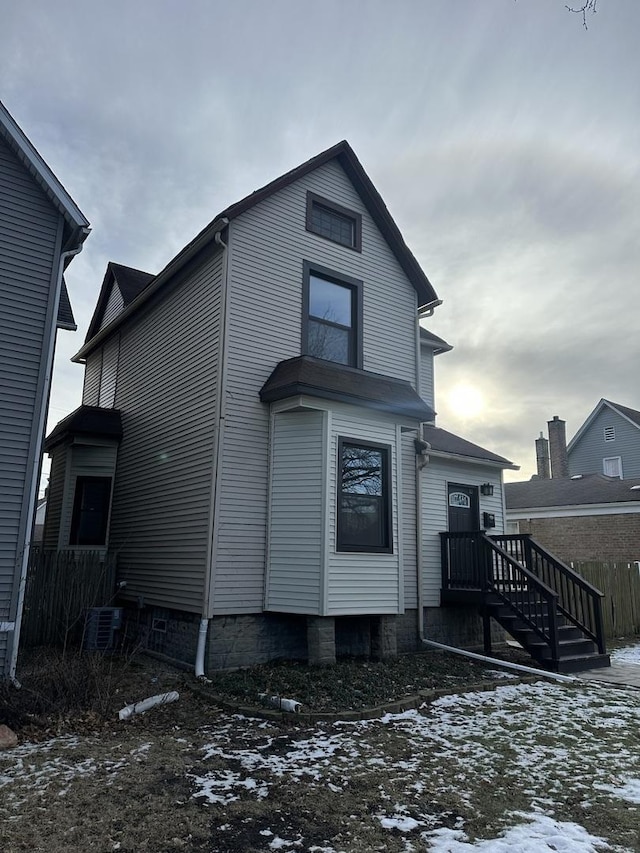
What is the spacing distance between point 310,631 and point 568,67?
7467 mm

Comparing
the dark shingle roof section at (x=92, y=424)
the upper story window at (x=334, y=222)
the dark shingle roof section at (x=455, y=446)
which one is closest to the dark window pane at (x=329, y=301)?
the upper story window at (x=334, y=222)

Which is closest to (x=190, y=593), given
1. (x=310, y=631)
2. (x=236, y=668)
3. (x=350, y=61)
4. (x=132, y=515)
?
(x=236, y=668)

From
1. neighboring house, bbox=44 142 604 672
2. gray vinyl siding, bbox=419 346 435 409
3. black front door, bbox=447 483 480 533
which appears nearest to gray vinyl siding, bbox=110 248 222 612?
neighboring house, bbox=44 142 604 672

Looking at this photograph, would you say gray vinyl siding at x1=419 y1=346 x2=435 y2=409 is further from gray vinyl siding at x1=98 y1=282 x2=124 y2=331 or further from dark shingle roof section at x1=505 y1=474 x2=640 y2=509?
dark shingle roof section at x1=505 y1=474 x2=640 y2=509

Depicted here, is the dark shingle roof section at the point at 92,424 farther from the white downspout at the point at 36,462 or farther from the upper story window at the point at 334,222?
the upper story window at the point at 334,222

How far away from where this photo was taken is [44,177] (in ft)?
25.3

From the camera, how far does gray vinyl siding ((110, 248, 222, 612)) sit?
8750mm

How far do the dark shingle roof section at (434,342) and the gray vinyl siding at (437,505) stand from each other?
287 cm

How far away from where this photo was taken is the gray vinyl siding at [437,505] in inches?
419

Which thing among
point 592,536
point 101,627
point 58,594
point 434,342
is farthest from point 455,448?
point 592,536

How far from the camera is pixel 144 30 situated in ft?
26.4

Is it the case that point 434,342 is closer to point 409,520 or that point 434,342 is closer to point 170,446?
point 409,520

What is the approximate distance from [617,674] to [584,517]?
14.0 meters

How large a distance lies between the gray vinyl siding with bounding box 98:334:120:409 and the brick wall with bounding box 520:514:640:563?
16416 millimetres
